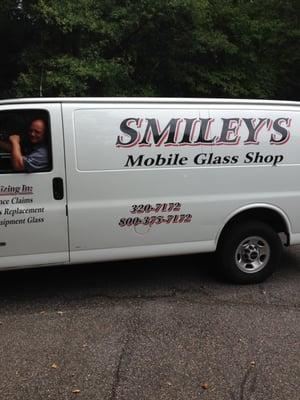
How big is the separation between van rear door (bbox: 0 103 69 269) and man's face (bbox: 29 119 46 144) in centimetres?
4

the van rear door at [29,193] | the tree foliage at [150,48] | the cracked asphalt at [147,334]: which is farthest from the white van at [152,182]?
the tree foliage at [150,48]

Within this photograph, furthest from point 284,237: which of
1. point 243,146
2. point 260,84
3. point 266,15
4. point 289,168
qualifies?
point 266,15

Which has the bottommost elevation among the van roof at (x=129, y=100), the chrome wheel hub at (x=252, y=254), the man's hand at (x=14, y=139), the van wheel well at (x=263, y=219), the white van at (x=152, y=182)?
the chrome wheel hub at (x=252, y=254)

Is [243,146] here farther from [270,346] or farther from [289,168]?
[270,346]

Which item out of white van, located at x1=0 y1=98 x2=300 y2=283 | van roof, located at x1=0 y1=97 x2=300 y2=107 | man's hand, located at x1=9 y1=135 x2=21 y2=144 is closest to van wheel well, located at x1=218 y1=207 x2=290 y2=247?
white van, located at x1=0 y1=98 x2=300 y2=283

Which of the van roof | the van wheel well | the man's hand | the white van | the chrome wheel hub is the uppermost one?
the van roof

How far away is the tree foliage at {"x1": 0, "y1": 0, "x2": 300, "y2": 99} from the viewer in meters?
12.0

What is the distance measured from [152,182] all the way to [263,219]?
1.44 m

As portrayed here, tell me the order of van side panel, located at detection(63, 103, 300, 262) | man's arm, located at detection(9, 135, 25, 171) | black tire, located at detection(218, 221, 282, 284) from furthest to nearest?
1. black tire, located at detection(218, 221, 282, 284)
2. van side panel, located at detection(63, 103, 300, 262)
3. man's arm, located at detection(9, 135, 25, 171)

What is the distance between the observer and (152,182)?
5336mm

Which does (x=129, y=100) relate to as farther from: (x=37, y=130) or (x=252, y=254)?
(x=252, y=254)

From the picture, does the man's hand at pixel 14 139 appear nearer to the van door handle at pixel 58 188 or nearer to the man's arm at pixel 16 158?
the man's arm at pixel 16 158

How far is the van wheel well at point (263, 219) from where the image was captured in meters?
5.79

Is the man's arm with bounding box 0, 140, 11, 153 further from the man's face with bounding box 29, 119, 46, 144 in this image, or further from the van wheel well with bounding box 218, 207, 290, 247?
the van wheel well with bounding box 218, 207, 290, 247
